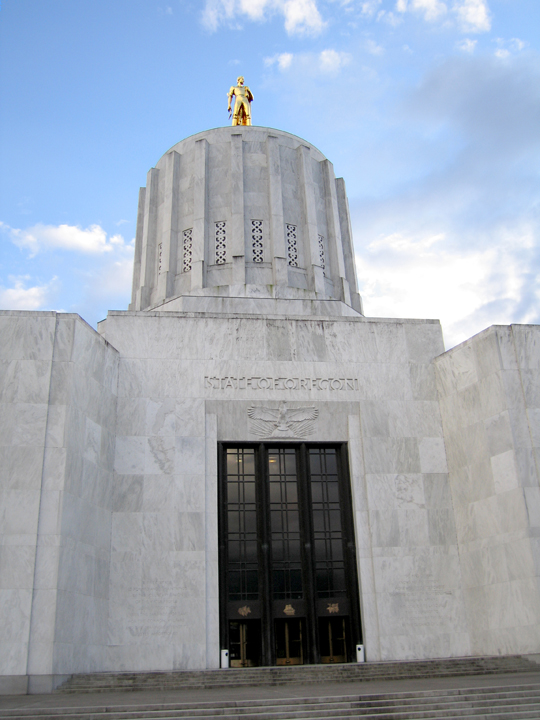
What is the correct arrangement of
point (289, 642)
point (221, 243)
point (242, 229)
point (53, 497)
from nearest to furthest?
1. point (53, 497)
2. point (289, 642)
3. point (242, 229)
4. point (221, 243)

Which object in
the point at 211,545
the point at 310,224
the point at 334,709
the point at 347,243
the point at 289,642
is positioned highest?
the point at 347,243

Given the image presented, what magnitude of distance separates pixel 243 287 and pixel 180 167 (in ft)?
21.4

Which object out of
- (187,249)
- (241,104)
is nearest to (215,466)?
(187,249)

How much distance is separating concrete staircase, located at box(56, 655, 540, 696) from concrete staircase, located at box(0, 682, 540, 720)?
3767 millimetres

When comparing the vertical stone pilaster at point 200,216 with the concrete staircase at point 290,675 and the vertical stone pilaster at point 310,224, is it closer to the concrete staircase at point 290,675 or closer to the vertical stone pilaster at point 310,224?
the vertical stone pilaster at point 310,224

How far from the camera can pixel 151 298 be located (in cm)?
Answer: 2602

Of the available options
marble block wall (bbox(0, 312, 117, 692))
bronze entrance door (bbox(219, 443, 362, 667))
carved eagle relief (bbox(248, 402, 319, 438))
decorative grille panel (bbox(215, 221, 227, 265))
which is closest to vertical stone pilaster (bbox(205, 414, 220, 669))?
bronze entrance door (bbox(219, 443, 362, 667))

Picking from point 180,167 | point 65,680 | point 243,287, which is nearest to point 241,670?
Result: point 65,680

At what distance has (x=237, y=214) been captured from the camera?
25406 mm

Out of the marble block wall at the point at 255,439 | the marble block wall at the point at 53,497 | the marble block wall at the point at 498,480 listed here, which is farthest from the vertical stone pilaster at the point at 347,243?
the marble block wall at the point at 53,497

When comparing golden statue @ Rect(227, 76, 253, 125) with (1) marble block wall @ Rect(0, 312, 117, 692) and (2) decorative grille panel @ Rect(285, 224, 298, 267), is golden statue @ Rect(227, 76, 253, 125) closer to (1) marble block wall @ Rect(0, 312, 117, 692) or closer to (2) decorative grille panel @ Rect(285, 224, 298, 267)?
(2) decorative grille panel @ Rect(285, 224, 298, 267)

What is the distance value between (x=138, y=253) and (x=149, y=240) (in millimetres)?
1304

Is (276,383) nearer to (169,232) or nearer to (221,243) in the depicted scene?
(221,243)

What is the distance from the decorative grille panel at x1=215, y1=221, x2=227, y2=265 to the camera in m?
25.2
